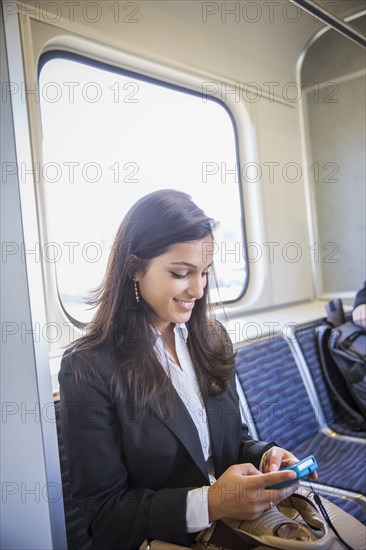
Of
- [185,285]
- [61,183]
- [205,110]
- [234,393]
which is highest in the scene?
[205,110]

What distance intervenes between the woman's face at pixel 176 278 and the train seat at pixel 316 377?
3.66 feet

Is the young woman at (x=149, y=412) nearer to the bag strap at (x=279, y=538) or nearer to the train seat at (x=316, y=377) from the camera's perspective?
Result: the bag strap at (x=279, y=538)

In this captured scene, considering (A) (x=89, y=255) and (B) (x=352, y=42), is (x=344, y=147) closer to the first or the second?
(B) (x=352, y=42)

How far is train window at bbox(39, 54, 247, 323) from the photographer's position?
4.11 ft

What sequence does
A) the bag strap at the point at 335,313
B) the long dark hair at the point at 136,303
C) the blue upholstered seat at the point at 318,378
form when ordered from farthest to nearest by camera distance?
the blue upholstered seat at the point at 318,378 < the bag strap at the point at 335,313 < the long dark hair at the point at 136,303

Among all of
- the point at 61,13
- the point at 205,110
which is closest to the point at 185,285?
the point at 205,110

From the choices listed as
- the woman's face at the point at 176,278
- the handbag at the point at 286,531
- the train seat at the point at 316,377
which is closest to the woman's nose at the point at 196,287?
the woman's face at the point at 176,278

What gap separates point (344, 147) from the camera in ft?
5.07

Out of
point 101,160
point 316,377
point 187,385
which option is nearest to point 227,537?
point 187,385

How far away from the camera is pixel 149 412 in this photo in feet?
3.50

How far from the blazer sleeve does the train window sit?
0.82 feet

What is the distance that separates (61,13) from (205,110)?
51 cm

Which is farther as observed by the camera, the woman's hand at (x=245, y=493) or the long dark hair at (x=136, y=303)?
the long dark hair at (x=136, y=303)

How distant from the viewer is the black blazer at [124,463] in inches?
39.4
